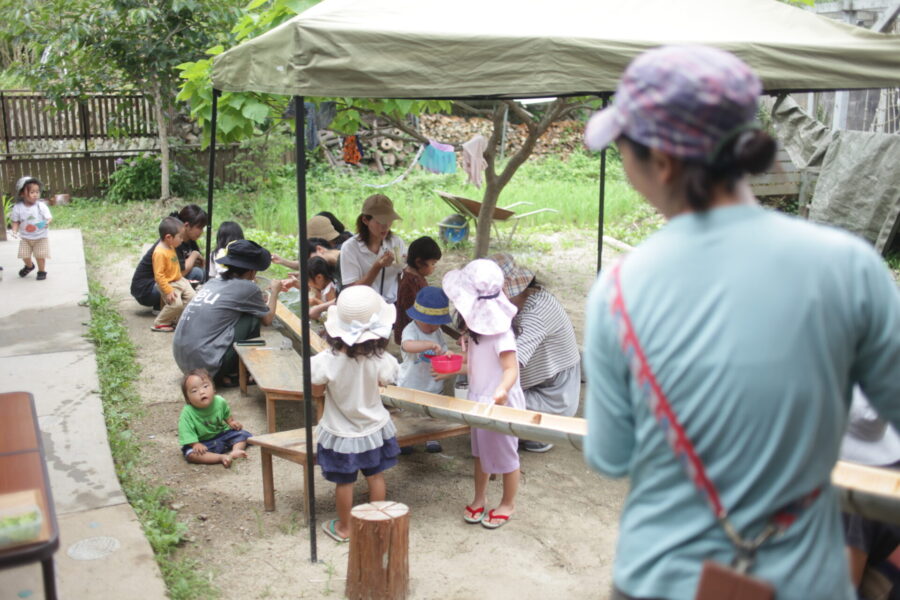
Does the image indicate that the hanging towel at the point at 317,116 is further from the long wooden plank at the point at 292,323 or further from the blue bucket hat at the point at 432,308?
the blue bucket hat at the point at 432,308

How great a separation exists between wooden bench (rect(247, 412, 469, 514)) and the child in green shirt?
0.65m

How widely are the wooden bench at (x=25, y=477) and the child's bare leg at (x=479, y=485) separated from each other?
1.95 metres

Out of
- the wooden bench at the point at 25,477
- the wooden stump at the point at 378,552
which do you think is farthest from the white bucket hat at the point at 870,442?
the wooden bench at the point at 25,477

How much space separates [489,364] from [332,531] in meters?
1.06

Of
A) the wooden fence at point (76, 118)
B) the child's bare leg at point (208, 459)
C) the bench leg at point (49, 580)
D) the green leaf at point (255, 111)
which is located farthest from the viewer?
the wooden fence at point (76, 118)

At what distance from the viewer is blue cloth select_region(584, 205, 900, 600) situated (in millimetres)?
1306

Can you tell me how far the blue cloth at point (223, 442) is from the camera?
4.94m

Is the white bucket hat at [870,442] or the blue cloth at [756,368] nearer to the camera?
the blue cloth at [756,368]

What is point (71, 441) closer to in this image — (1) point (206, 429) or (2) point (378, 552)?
(1) point (206, 429)

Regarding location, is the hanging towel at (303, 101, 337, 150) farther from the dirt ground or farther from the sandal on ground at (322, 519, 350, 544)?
the sandal on ground at (322, 519, 350, 544)

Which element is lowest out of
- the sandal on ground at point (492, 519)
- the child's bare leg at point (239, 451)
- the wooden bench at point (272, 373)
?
the child's bare leg at point (239, 451)

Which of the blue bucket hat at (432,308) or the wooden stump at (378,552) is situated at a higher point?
the blue bucket hat at (432,308)

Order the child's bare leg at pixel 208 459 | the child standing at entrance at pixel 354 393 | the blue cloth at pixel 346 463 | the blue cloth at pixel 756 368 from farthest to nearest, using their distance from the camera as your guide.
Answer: the child's bare leg at pixel 208 459
the blue cloth at pixel 346 463
the child standing at entrance at pixel 354 393
the blue cloth at pixel 756 368

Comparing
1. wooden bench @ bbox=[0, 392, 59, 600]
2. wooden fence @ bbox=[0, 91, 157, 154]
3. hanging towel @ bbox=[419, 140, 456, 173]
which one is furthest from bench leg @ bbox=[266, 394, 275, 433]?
wooden fence @ bbox=[0, 91, 157, 154]
